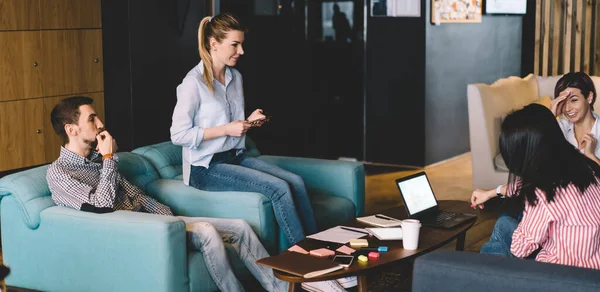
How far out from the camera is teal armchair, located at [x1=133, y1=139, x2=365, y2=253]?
397cm

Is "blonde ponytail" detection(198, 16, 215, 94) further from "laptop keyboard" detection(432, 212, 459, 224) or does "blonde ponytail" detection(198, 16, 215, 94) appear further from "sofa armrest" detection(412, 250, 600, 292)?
"sofa armrest" detection(412, 250, 600, 292)

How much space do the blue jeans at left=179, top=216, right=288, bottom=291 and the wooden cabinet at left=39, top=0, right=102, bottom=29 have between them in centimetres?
235

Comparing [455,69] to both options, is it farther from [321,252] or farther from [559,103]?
[321,252]

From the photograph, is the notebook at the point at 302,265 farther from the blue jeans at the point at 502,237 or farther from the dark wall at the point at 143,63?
the dark wall at the point at 143,63

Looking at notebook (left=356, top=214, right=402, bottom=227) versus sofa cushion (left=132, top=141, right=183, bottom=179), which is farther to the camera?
sofa cushion (left=132, top=141, right=183, bottom=179)

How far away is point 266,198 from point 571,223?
64.1 inches

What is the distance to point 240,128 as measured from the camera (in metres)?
4.05

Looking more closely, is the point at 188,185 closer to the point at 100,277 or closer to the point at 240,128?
the point at 240,128

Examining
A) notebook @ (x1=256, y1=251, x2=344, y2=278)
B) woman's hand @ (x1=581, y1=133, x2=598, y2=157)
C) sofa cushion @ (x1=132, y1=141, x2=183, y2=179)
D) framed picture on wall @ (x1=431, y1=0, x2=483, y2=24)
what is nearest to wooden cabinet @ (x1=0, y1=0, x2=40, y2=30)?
sofa cushion @ (x1=132, y1=141, x2=183, y2=179)

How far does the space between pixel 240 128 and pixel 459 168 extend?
4.20 metres

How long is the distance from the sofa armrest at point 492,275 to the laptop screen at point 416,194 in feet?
4.84

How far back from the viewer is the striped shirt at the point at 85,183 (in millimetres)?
3557

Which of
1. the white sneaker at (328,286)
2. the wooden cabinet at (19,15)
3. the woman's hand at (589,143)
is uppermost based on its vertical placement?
the wooden cabinet at (19,15)

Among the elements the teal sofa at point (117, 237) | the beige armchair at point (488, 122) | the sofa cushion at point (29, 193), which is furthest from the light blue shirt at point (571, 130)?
the sofa cushion at point (29, 193)
